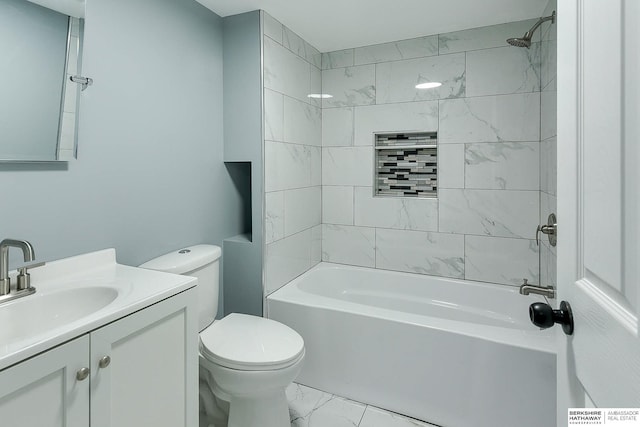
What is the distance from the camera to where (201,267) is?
1884 millimetres

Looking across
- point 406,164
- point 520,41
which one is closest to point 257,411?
point 406,164

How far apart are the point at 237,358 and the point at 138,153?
1087 millimetres

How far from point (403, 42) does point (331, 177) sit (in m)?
1.17

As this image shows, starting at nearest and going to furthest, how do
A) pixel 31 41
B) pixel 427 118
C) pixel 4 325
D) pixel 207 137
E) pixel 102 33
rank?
pixel 4 325 < pixel 31 41 < pixel 102 33 < pixel 207 137 < pixel 427 118

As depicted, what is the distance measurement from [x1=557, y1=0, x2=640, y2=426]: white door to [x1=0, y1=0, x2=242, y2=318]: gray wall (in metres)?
1.70

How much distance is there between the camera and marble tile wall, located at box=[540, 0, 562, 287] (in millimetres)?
1946

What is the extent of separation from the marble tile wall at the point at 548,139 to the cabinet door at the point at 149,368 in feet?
6.16

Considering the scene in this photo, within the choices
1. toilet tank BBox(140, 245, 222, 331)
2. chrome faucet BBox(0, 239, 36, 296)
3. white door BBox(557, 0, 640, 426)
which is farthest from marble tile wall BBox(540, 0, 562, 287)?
chrome faucet BBox(0, 239, 36, 296)

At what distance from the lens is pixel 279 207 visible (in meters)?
2.43

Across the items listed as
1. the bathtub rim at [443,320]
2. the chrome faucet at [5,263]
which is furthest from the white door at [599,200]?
the chrome faucet at [5,263]

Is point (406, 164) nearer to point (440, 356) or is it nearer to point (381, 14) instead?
point (381, 14)

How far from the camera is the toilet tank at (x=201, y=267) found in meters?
1.75

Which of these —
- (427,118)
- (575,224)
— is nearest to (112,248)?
(575,224)

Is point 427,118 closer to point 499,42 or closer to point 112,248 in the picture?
point 499,42
